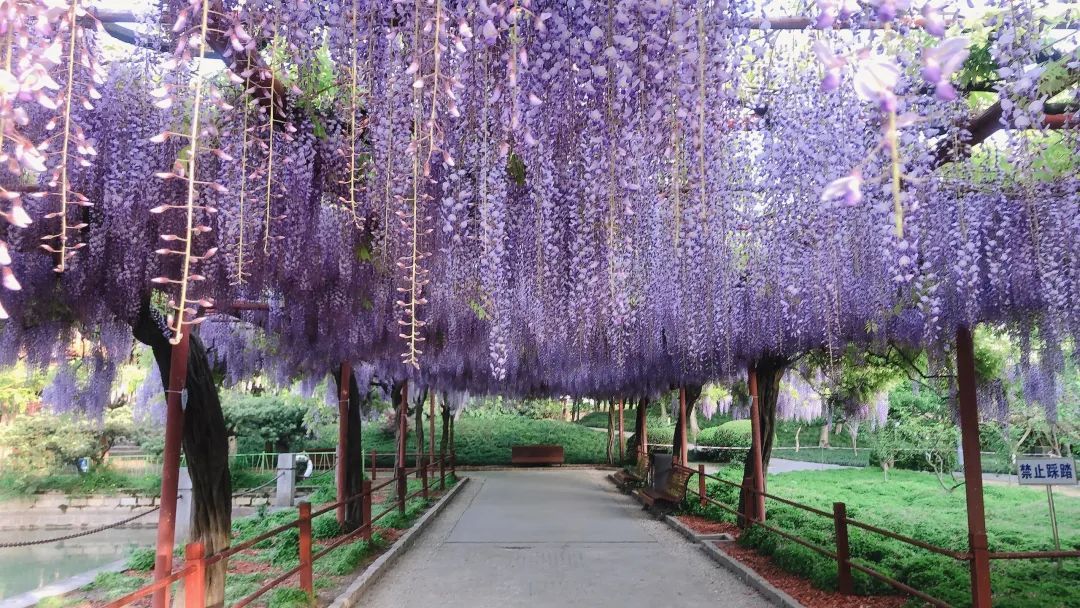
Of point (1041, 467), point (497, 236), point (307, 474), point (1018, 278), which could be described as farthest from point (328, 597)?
point (307, 474)

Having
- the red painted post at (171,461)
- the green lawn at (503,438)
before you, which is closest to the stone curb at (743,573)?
the red painted post at (171,461)

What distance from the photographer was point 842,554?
5.55 m

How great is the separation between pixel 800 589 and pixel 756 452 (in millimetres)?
2982

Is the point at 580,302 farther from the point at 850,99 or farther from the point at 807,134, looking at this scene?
the point at 850,99

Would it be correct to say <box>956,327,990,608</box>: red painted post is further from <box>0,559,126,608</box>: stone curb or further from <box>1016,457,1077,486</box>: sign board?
<box>0,559,126,608</box>: stone curb

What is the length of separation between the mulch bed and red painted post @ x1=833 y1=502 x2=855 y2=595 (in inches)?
2.6

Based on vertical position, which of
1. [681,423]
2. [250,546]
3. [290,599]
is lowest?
[290,599]

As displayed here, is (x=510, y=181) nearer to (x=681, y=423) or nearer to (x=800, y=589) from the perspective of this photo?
(x=800, y=589)

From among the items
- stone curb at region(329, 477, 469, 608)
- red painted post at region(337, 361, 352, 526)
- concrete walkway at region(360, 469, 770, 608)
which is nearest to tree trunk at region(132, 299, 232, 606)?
stone curb at region(329, 477, 469, 608)

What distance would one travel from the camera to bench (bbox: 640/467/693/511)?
11.1m

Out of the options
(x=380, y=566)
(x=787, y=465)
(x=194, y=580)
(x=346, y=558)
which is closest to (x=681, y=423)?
(x=380, y=566)

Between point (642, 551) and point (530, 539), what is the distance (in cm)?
160

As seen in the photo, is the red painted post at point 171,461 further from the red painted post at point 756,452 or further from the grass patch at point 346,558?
the red painted post at point 756,452

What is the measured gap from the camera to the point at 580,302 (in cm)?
470
